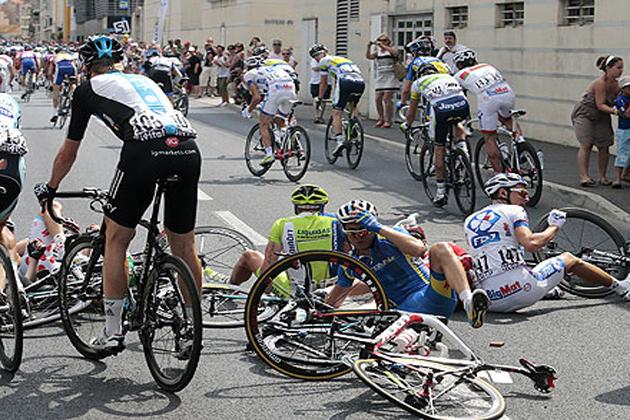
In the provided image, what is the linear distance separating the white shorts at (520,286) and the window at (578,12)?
12.7m

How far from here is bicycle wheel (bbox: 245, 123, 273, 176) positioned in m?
16.2

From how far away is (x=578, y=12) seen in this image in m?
20.6

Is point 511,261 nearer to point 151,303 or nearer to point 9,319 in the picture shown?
point 151,303

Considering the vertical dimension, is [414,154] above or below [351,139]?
below

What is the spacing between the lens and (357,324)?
6277 millimetres

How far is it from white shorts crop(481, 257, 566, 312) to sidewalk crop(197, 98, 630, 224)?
424 cm

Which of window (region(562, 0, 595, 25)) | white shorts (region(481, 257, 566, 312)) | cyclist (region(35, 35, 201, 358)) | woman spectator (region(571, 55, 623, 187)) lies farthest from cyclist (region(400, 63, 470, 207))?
window (region(562, 0, 595, 25))

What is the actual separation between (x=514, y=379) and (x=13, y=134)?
3536 mm

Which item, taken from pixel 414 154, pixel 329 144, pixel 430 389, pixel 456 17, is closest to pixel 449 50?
pixel 456 17

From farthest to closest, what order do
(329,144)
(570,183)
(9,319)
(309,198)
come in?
1. (329,144)
2. (570,183)
3. (309,198)
4. (9,319)

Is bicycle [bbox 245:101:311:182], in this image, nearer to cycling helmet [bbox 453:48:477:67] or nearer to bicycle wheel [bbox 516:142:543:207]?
cycling helmet [bbox 453:48:477:67]

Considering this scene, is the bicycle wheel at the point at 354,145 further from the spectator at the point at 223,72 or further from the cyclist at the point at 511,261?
the spectator at the point at 223,72

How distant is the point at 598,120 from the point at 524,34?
8018mm

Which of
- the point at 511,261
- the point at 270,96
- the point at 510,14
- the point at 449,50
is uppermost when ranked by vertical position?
the point at 510,14
